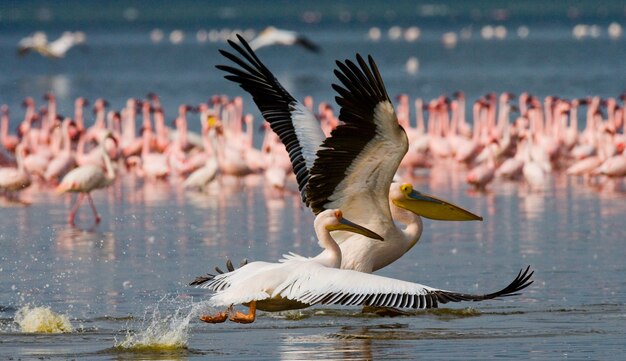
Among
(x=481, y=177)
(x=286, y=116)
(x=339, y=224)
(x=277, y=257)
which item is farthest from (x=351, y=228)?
(x=481, y=177)

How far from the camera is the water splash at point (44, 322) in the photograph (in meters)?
9.83

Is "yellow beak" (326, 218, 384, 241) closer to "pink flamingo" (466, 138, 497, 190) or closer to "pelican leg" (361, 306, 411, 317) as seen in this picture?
"pelican leg" (361, 306, 411, 317)

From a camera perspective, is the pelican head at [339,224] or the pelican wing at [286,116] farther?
the pelican wing at [286,116]

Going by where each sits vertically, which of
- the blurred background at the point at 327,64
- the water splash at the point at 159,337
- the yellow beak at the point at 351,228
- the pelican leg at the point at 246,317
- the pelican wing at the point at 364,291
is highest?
the blurred background at the point at 327,64

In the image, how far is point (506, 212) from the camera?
1650 cm

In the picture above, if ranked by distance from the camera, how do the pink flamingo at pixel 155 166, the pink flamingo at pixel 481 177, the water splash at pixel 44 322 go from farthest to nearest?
the pink flamingo at pixel 155 166, the pink flamingo at pixel 481 177, the water splash at pixel 44 322

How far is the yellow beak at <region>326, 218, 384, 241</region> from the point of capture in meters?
9.52

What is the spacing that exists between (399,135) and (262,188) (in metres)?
10.7

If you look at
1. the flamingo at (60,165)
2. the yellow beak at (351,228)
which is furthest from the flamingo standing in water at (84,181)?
the yellow beak at (351,228)

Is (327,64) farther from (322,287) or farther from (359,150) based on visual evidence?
(322,287)

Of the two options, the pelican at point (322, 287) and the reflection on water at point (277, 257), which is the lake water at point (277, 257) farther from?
the pelican at point (322, 287)

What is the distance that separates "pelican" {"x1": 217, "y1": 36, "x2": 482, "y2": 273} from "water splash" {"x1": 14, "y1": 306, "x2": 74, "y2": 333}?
5.97 feet

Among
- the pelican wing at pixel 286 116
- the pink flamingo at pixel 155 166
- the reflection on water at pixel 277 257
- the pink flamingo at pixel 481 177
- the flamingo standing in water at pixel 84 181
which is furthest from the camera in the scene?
the pink flamingo at pixel 155 166

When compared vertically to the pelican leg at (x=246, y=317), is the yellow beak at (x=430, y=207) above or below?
above
